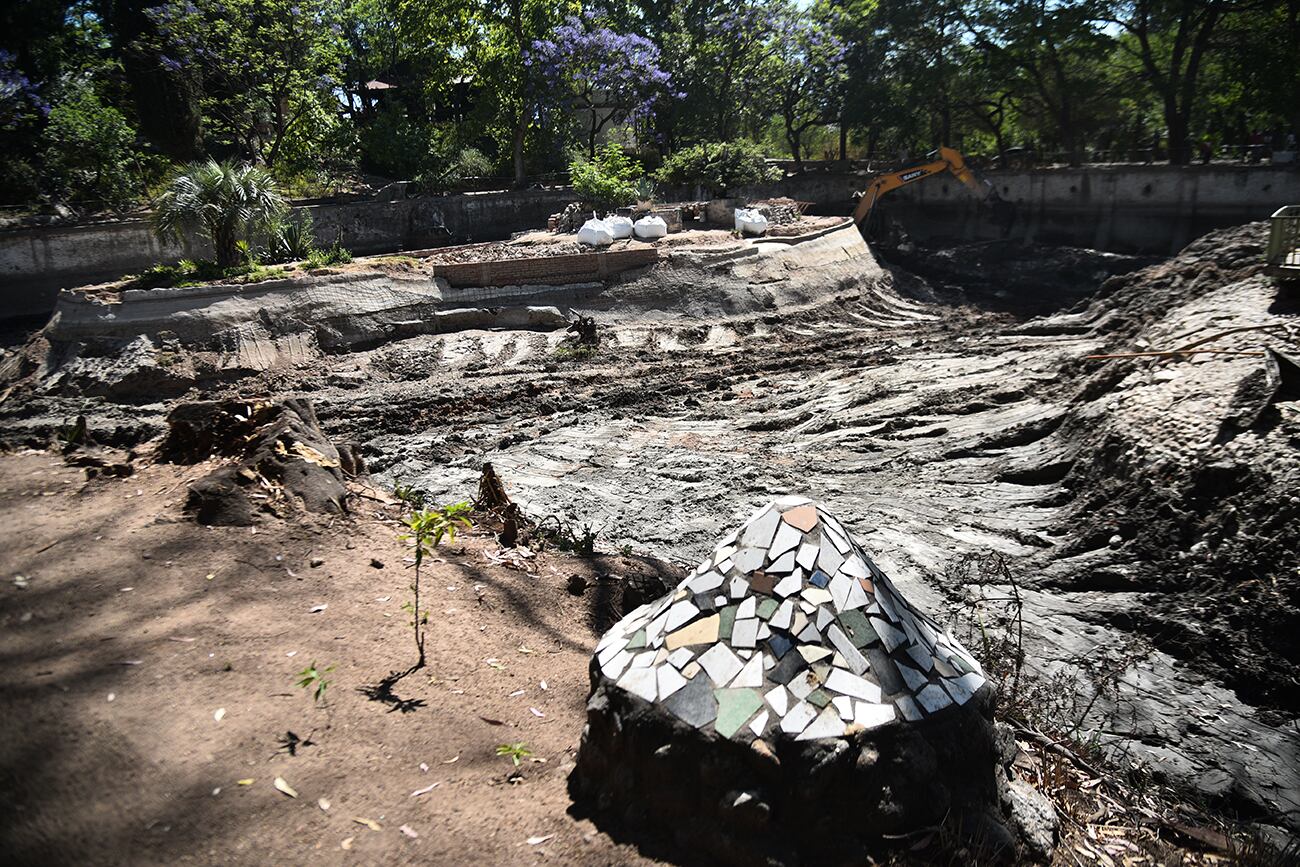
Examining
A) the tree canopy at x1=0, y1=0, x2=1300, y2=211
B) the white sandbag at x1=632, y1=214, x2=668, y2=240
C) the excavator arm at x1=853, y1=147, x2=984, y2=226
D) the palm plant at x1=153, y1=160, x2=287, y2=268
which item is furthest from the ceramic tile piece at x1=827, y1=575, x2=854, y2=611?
the excavator arm at x1=853, y1=147, x2=984, y2=226

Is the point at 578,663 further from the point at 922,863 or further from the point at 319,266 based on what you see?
the point at 319,266

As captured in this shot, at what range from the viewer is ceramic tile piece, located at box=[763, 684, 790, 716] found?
3080mm

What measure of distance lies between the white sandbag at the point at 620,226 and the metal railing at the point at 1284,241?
43.1ft

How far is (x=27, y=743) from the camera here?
307 centimetres

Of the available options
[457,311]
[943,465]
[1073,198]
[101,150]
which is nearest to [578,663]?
[943,465]

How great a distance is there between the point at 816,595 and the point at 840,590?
11 centimetres

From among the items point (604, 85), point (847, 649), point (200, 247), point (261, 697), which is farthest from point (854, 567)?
point (604, 85)

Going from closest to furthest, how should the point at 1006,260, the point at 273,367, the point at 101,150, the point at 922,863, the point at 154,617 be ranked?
1. the point at 922,863
2. the point at 154,617
3. the point at 273,367
4. the point at 101,150
5. the point at 1006,260

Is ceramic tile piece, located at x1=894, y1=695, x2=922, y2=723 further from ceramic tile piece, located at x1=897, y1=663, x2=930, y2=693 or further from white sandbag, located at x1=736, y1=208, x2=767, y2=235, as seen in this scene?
white sandbag, located at x1=736, y1=208, x2=767, y2=235

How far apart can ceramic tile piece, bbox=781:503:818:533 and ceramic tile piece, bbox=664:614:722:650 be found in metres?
0.50

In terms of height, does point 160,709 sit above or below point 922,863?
above

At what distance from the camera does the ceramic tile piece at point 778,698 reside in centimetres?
308

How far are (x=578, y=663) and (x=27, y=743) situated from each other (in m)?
2.38

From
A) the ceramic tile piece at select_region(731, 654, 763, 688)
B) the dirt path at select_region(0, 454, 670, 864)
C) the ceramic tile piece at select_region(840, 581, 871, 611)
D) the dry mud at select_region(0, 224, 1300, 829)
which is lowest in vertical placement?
the dry mud at select_region(0, 224, 1300, 829)
